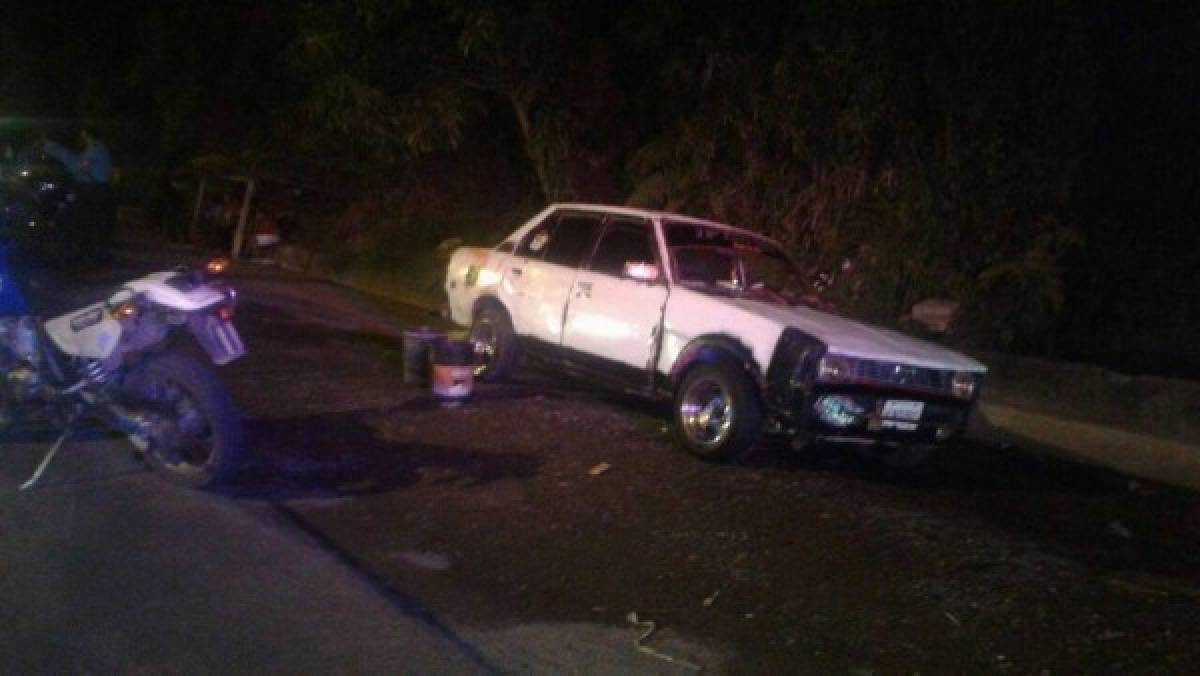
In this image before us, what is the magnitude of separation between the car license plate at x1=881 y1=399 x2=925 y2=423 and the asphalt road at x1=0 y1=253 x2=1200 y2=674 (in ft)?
1.60

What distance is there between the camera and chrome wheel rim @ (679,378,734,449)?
782 cm

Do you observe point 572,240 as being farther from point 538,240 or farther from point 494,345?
point 494,345

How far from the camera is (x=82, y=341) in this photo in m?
6.61

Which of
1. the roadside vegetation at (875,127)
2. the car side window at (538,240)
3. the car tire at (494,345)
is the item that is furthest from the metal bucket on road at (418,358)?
the roadside vegetation at (875,127)

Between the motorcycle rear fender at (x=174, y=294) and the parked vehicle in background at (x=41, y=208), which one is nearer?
the motorcycle rear fender at (x=174, y=294)

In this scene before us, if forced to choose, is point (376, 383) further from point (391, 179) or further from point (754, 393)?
point (391, 179)

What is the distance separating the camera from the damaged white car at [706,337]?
7539 millimetres

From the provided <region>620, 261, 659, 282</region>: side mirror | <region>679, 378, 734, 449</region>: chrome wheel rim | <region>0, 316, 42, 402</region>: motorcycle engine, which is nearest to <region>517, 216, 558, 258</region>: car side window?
<region>620, 261, 659, 282</region>: side mirror

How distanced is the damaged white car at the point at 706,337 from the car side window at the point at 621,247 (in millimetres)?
11

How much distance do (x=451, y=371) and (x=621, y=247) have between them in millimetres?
1586

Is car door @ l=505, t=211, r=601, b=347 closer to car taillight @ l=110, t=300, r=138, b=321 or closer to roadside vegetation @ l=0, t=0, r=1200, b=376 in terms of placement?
car taillight @ l=110, t=300, r=138, b=321

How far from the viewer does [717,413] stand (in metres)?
7.91

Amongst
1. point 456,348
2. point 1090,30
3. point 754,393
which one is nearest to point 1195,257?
point 1090,30

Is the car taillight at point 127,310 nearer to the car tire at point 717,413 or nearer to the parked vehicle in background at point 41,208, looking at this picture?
the car tire at point 717,413
